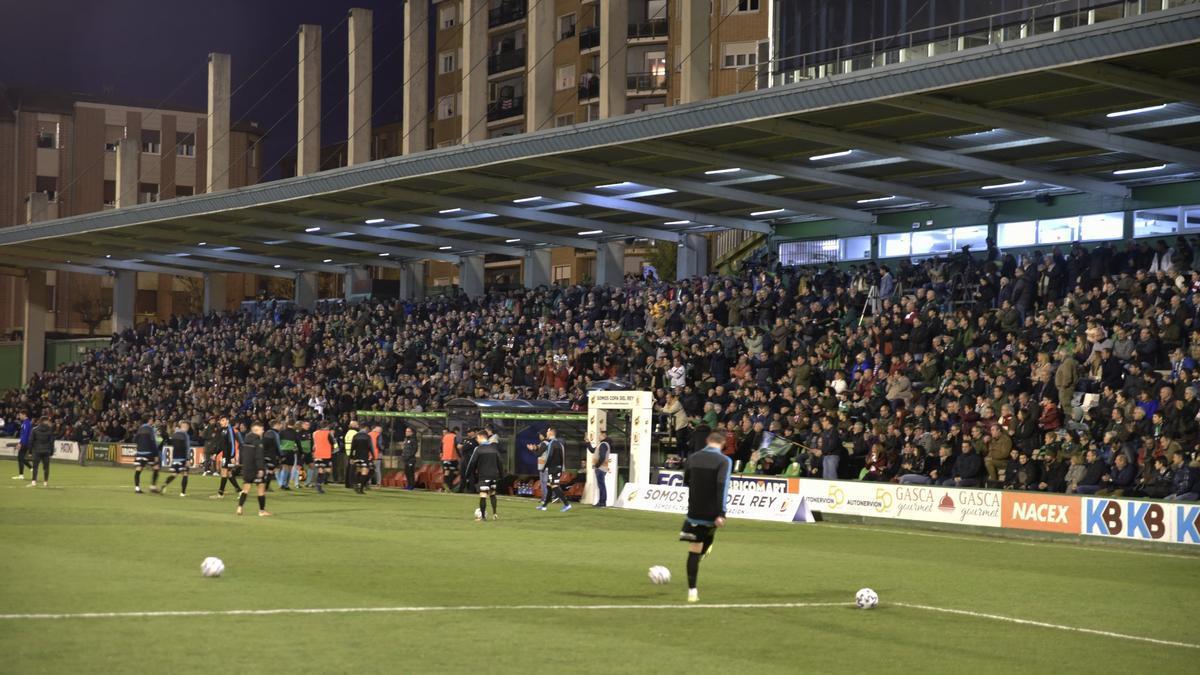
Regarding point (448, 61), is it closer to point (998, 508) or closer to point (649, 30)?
point (649, 30)

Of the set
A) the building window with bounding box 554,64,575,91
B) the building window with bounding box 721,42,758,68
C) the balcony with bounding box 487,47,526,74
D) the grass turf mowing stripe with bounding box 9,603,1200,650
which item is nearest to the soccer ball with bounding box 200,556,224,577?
the grass turf mowing stripe with bounding box 9,603,1200,650

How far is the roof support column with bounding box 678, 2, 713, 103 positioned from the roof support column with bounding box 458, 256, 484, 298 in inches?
965

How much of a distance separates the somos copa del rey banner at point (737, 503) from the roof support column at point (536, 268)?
24883 millimetres

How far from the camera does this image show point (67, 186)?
9606 cm

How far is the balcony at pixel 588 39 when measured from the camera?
8338cm

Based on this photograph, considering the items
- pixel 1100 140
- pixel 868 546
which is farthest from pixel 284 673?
pixel 1100 140

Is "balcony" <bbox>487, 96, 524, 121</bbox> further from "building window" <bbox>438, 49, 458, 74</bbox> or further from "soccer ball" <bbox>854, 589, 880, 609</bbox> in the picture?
"soccer ball" <bbox>854, 589, 880, 609</bbox>

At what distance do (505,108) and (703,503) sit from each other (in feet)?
245

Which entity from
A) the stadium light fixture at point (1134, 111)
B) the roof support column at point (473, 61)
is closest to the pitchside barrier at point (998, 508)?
the stadium light fixture at point (1134, 111)

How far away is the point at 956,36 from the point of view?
40.7 m

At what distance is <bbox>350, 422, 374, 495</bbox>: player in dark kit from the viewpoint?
39.9 m

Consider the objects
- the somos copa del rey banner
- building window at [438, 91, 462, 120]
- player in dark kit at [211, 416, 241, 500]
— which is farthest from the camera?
building window at [438, 91, 462, 120]

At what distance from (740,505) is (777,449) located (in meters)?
2.21

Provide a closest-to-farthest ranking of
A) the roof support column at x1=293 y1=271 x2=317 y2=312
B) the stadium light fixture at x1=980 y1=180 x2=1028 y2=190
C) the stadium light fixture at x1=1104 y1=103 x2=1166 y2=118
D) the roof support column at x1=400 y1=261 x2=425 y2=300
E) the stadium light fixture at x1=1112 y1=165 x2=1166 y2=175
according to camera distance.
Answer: the stadium light fixture at x1=1104 y1=103 x2=1166 y2=118 < the stadium light fixture at x1=1112 y1=165 x2=1166 y2=175 < the stadium light fixture at x1=980 y1=180 x2=1028 y2=190 < the roof support column at x1=400 y1=261 x2=425 y2=300 < the roof support column at x1=293 y1=271 x2=317 y2=312
